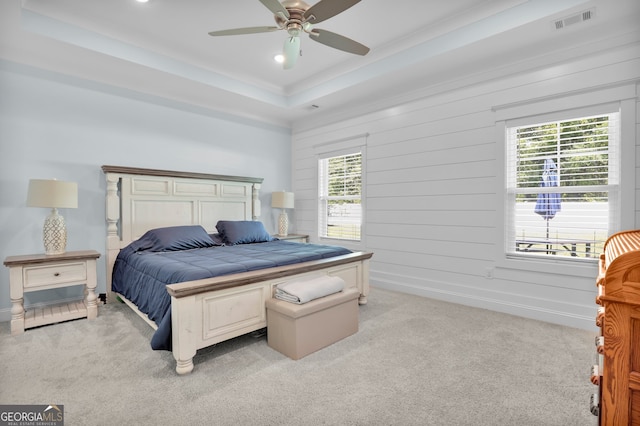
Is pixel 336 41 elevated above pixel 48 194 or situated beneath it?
elevated above

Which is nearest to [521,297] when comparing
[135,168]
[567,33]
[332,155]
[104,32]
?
[567,33]

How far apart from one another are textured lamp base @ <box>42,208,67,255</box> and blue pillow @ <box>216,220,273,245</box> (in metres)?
1.63

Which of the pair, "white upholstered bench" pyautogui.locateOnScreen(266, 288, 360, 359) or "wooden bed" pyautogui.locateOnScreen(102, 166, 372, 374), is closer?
"wooden bed" pyautogui.locateOnScreen(102, 166, 372, 374)

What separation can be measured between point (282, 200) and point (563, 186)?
358 cm

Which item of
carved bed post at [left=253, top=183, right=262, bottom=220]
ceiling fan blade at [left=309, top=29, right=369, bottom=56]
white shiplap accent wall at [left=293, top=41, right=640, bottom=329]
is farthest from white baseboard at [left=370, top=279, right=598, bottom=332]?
ceiling fan blade at [left=309, top=29, right=369, bottom=56]

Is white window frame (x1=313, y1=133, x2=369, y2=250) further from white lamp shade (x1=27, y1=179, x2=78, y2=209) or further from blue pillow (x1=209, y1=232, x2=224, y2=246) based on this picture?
white lamp shade (x1=27, y1=179, x2=78, y2=209)

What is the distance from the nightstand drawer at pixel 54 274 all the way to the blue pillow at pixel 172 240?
523 mm

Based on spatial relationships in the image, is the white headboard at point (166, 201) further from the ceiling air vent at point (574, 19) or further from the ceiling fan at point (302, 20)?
the ceiling air vent at point (574, 19)

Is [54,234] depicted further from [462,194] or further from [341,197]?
[462,194]

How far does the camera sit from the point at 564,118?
3.00 meters

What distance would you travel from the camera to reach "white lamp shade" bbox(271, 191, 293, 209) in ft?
16.9

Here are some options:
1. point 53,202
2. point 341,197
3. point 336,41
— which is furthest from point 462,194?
point 53,202

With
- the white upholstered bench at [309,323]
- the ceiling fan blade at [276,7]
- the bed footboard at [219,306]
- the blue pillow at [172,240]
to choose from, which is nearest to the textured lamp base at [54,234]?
the blue pillow at [172,240]

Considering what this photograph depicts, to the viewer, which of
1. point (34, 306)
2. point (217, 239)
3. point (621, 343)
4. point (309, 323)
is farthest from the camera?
point (217, 239)
